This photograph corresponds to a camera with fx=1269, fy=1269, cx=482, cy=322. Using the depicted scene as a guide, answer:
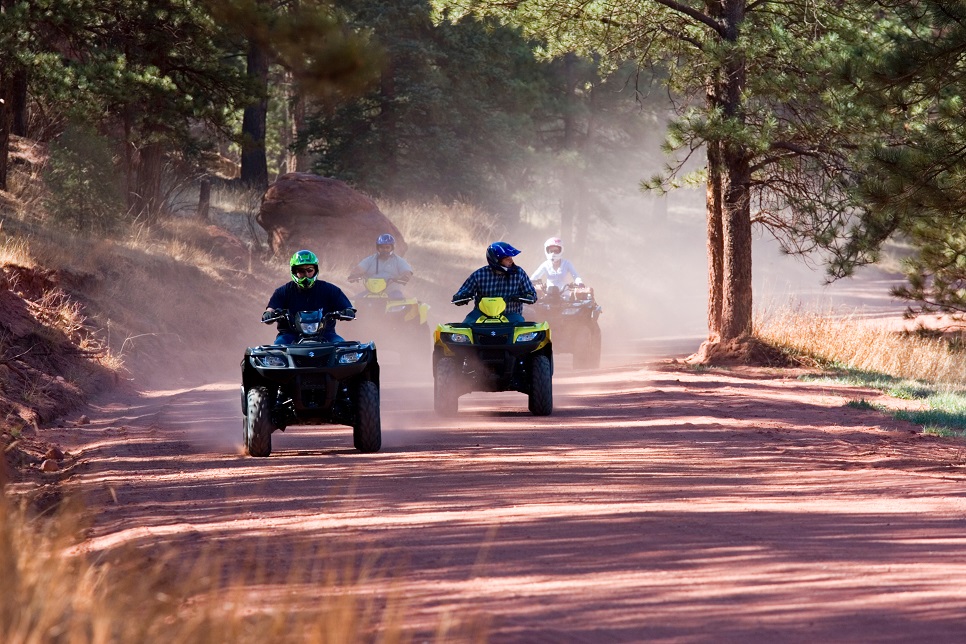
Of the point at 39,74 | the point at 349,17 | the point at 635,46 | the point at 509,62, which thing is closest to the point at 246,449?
the point at 635,46

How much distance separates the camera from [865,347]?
21.7 metres

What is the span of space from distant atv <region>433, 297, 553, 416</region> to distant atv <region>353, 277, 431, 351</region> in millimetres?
4827

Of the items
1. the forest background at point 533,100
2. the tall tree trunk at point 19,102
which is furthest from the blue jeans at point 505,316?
the tall tree trunk at point 19,102

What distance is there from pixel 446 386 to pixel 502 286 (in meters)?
1.34

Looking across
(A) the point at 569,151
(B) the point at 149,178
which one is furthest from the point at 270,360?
(A) the point at 569,151

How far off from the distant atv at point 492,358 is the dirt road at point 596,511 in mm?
356

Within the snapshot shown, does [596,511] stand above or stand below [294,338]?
below

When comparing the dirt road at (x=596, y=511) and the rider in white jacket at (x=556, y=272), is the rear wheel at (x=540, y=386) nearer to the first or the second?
the dirt road at (x=596, y=511)

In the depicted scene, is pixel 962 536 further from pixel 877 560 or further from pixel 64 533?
pixel 64 533

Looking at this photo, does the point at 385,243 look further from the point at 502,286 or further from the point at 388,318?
the point at 502,286

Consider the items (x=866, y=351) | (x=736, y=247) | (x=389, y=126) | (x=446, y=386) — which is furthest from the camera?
(x=389, y=126)

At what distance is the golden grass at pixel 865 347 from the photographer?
69.7ft

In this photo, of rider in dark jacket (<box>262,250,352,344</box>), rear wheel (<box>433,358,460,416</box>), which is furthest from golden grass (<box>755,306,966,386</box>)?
rider in dark jacket (<box>262,250,352,344</box>)

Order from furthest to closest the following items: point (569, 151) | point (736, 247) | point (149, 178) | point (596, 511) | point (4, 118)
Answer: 1. point (569, 151)
2. point (149, 178)
3. point (4, 118)
4. point (736, 247)
5. point (596, 511)
